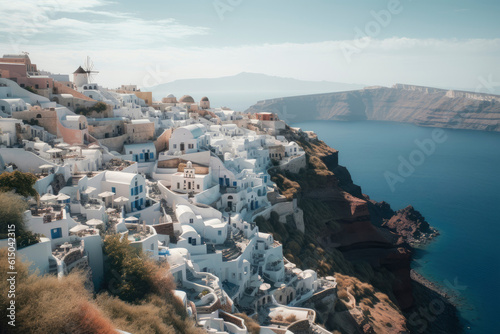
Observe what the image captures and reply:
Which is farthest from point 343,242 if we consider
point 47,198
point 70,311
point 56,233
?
point 70,311

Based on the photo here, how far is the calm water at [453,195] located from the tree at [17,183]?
4391cm

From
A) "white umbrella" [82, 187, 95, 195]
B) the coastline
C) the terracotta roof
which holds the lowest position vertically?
the coastline

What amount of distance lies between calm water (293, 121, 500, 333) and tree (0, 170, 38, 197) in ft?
144

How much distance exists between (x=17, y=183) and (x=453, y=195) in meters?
86.8

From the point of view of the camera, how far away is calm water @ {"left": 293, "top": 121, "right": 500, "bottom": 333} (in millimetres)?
54375

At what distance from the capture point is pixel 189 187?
36.1m

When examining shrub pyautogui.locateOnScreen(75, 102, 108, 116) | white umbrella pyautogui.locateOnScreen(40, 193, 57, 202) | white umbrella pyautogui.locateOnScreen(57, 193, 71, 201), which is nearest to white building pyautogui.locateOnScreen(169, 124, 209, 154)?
shrub pyautogui.locateOnScreen(75, 102, 108, 116)

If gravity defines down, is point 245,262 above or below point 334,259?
above

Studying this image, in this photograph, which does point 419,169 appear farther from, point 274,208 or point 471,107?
point 471,107

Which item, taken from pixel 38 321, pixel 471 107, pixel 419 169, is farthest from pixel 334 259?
pixel 471 107

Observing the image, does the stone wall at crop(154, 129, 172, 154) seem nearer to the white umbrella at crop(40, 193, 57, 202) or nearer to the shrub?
the shrub

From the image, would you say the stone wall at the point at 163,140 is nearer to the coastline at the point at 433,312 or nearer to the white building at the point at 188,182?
the white building at the point at 188,182

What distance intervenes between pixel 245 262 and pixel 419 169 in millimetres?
95317

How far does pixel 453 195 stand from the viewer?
298ft
